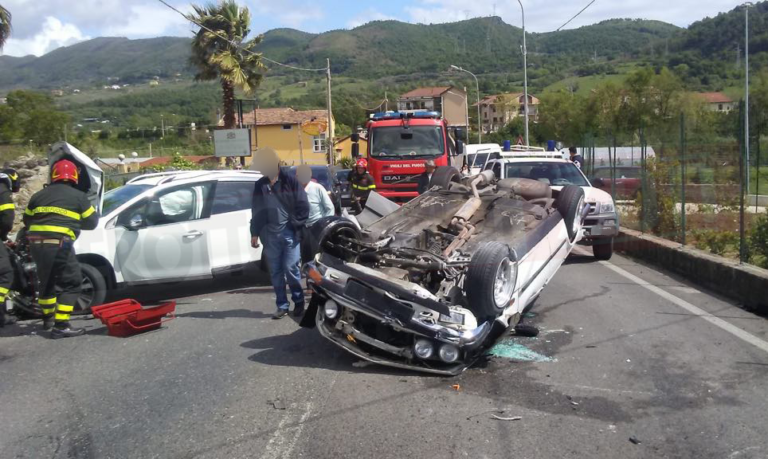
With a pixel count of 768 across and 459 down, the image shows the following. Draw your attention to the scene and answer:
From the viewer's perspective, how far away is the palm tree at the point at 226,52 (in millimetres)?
27891

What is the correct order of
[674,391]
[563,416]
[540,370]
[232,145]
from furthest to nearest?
[232,145] → [540,370] → [674,391] → [563,416]

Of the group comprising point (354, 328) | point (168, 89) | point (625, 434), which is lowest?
point (625, 434)

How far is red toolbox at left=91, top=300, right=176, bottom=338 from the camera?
7.20 m

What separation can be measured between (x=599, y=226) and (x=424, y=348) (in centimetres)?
664

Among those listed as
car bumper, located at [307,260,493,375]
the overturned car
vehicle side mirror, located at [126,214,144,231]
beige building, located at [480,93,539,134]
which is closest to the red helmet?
vehicle side mirror, located at [126,214,144,231]

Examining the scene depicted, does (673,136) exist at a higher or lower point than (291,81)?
lower

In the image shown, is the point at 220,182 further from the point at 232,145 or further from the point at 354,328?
the point at 232,145

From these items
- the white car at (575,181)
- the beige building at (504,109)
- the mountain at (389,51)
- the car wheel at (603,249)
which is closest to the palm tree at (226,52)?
the white car at (575,181)

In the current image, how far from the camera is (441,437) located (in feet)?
14.4

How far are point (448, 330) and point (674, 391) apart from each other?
176 cm

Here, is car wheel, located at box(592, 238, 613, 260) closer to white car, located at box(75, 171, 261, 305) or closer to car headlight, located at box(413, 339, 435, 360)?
white car, located at box(75, 171, 261, 305)

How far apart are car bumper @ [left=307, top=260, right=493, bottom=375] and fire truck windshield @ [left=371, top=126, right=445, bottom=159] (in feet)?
33.6

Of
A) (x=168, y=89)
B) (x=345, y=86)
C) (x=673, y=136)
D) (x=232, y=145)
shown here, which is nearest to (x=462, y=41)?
(x=345, y=86)

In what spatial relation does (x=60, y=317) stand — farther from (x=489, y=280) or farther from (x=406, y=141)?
(x=406, y=141)
